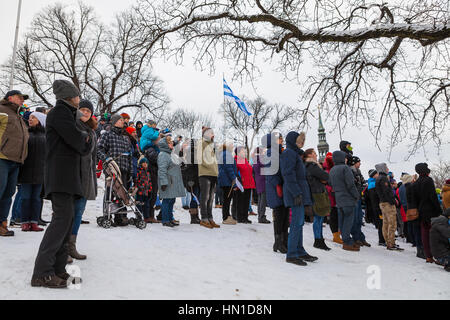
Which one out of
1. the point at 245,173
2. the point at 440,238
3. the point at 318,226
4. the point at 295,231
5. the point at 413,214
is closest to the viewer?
the point at 295,231

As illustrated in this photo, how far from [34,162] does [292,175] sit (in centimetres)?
444

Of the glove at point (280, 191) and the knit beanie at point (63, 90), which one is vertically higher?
the knit beanie at point (63, 90)

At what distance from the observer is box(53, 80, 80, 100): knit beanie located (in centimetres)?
354

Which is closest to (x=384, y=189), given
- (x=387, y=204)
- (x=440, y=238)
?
(x=387, y=204)

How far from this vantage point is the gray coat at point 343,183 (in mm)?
7184

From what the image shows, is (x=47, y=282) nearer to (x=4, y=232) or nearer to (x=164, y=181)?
(x=4, y=232)

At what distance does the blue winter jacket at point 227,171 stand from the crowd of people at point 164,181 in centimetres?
3

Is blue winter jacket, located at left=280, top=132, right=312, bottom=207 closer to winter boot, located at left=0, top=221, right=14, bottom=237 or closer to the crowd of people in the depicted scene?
the crowd of people

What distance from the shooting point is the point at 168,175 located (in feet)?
23.8

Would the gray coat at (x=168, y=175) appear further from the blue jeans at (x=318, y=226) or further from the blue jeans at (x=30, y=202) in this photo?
the blue jeans at (x=318, y=226)

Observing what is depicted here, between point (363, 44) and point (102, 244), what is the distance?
7345 millimetres

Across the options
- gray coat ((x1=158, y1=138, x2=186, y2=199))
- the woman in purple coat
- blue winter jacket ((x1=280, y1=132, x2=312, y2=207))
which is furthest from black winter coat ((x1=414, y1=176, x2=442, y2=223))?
gray coat ((x1=158, y1=138, x2=186, y2=199))

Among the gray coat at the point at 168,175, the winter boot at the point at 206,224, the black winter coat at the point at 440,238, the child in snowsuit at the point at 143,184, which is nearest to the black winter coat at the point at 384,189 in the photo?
the black winter coat at the point at 440,238
